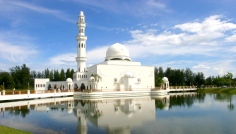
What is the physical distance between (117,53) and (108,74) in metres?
6.54

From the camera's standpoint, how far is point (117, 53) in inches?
2042

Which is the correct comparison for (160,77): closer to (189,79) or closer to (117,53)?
(189,79)

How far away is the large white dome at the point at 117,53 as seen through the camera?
170 feet

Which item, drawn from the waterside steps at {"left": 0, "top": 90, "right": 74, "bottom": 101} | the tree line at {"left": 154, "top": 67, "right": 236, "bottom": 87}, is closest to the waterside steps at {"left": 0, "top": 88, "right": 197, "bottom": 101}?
the waterside steps at {"left": 0, "top": 90, "right": 74, "bottom": 101}

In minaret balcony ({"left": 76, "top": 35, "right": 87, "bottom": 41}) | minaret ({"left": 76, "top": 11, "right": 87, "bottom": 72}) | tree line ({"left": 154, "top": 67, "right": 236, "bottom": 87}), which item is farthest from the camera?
tree line ({"left": 154, "top": 67, "right": 236, "bottom": 87})

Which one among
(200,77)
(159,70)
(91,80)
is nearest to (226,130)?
(91,80)

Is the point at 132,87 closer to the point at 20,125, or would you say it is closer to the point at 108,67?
the point at 108,67

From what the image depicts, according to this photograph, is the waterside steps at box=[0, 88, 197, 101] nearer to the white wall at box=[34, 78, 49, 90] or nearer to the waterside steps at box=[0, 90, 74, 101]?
the waterside steps at box=[0, 90, 74, 101]

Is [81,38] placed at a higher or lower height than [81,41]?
higher

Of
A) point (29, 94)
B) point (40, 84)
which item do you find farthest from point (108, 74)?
point (29, 94)

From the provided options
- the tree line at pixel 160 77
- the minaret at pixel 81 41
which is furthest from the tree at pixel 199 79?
the minaret at pixel 81 41

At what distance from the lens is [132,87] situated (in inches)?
1842

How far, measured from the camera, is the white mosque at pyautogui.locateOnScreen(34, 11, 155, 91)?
4631 cm

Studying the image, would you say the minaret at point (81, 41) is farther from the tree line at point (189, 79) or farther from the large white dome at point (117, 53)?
the tree line at point (189, 79)
